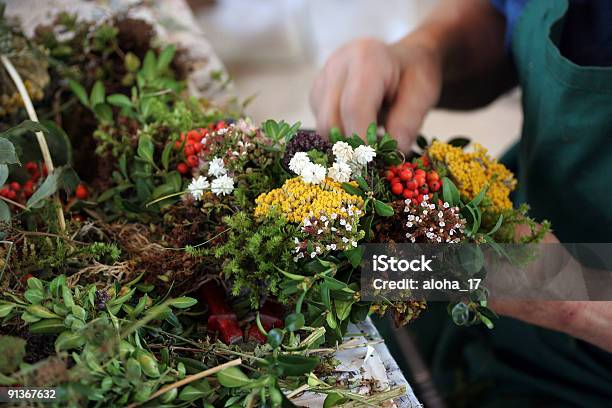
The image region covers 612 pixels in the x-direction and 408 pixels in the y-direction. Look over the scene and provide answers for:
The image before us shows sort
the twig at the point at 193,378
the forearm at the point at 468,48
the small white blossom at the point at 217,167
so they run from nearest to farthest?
the twig at the point at 193,378 → the small white blossom at the point at 217,167 → the forearm at the point at 468,48

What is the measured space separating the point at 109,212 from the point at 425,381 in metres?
0.68

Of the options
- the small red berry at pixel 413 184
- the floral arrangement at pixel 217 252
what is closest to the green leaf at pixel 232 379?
the floral arrangement at pixel 217 252

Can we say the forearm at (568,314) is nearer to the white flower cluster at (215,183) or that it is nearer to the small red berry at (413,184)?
the small red berry at (413,184)

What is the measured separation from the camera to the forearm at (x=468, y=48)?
89 centimetres

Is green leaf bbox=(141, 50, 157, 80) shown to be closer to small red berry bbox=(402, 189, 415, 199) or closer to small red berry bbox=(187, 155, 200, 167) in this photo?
small red berry bbox=(187, 155, 200, 167)

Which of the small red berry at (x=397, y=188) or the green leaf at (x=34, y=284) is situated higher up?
the small red berry at (x=397, y=188)

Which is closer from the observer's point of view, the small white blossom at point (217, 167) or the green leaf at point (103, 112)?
the small white blossom at point (217, 167)

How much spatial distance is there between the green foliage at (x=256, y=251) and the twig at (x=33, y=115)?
0.17 meters

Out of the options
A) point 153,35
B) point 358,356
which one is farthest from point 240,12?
point 358,356

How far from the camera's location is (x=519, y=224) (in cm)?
54

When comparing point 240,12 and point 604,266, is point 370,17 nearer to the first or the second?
point 240,12

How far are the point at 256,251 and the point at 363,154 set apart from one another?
125 millimetres

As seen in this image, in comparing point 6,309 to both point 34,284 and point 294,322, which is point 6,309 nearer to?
point 34,284

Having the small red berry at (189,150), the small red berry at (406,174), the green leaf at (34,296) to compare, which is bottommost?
the green leaf at (34,296)
